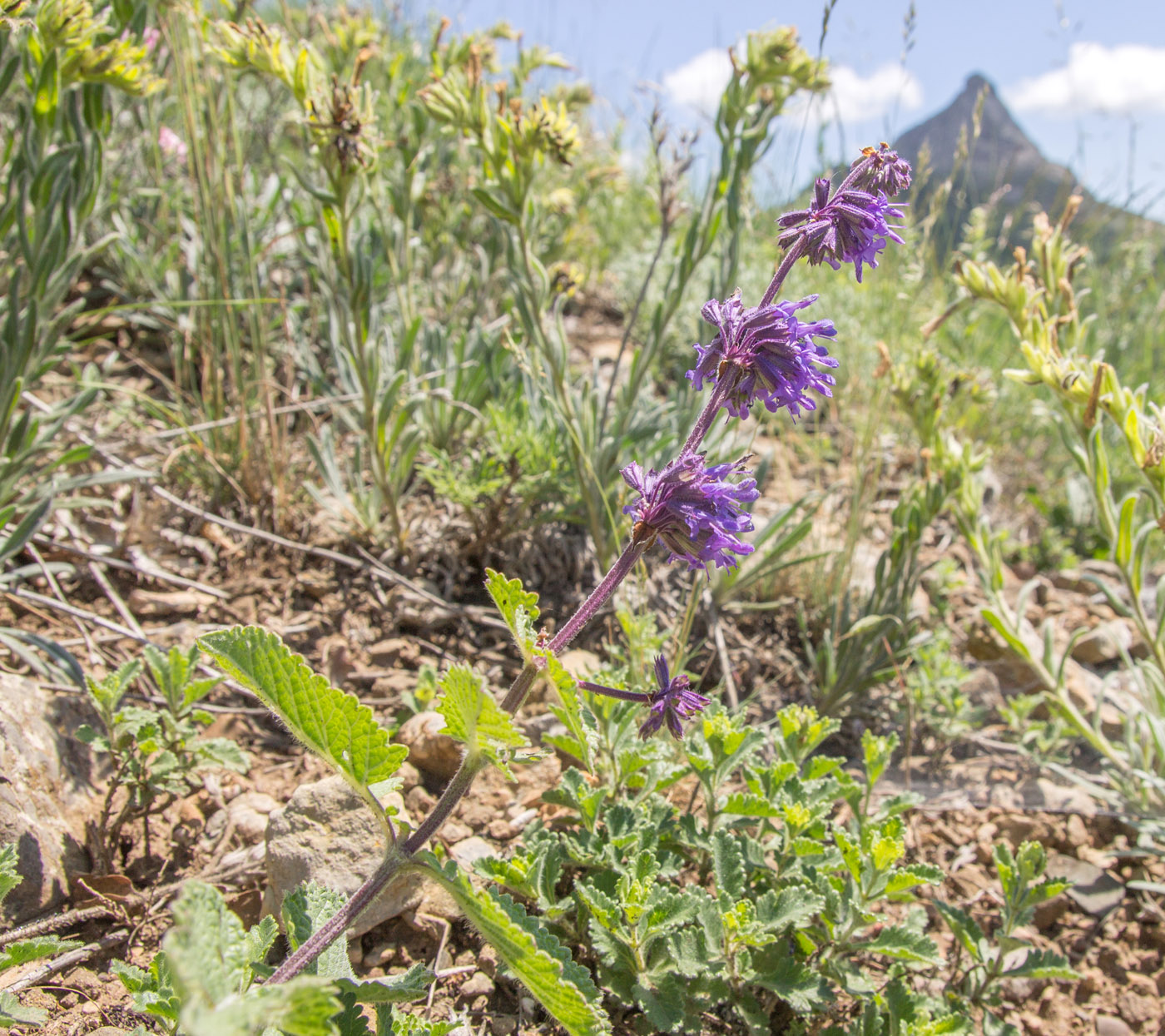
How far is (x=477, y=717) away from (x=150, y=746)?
3.12ft

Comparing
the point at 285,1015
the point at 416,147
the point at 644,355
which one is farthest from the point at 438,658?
the point at 416,147

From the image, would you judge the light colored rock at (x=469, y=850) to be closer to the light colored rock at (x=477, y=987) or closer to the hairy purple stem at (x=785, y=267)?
the light colored rock at (x=477, y=987)

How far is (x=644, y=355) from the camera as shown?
2.92m

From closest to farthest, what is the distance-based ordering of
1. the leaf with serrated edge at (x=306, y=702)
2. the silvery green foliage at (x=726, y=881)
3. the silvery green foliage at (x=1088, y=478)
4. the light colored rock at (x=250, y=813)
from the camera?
the leaf with serrated edge at (x=306, y=702) → the silvery green foliage at (x=726, y=881) → the light colored rock at (x=250, y=813) → the silvery green foliage at (x=1088, y=478)

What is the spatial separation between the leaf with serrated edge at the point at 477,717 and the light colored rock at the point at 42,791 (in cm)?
94

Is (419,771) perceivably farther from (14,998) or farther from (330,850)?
(14,998)

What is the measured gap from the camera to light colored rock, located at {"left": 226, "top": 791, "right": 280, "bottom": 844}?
2.00 m

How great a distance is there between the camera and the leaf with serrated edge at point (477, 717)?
121 centimetres

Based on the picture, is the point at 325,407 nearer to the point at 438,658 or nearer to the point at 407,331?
the point at 407,331

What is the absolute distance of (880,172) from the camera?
1.45 m

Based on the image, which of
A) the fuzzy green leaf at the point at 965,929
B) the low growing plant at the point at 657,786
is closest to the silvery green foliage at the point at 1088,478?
the fuzzy green leaf at the point at 965,929

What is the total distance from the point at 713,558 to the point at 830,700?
162 cm

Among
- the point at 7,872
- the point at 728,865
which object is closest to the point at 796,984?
the point at 728,865

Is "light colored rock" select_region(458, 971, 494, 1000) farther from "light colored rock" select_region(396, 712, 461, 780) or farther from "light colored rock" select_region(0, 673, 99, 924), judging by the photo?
"light colored rock" select_region(0, 673, 99, 924)
